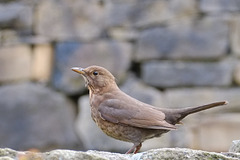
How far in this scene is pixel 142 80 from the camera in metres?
6.37

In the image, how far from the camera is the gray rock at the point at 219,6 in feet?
19.9

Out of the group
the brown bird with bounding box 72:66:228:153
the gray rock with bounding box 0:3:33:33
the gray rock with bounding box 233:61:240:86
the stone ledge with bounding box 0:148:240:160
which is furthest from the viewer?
the gray rock with bounding box 0:3:33:33

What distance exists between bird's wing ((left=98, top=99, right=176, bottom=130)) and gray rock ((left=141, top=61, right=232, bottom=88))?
227cm

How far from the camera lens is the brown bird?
3730mm

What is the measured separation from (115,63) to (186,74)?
71cm

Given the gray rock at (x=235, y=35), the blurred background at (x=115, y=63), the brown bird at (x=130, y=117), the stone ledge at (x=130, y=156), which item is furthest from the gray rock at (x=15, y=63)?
the stone ledge at (x=130, y=156)

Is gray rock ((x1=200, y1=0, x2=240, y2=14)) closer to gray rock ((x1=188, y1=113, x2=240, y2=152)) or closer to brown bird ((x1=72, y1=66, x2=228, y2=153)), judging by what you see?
gray rock ((x1=188, y1=113, x2=240, y2=152))

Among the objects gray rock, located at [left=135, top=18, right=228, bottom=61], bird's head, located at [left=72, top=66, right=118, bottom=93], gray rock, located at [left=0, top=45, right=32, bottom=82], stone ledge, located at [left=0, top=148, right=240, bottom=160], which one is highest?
stone ledge, located at [left=0, top=148, right=240, bottom=160]

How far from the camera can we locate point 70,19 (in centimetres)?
649

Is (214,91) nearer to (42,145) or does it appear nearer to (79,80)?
(79,80)

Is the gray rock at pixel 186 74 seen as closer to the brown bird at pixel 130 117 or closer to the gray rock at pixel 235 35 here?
the gray rock at pixel 235 35

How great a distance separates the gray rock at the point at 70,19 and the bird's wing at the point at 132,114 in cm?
258

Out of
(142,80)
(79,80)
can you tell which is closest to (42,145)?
(79,80)

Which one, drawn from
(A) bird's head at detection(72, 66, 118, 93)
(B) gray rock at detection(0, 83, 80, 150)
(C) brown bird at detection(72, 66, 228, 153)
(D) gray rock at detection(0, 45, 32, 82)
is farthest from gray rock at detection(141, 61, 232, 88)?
(C) brown bird at detection(72, 66, 228, 153)
